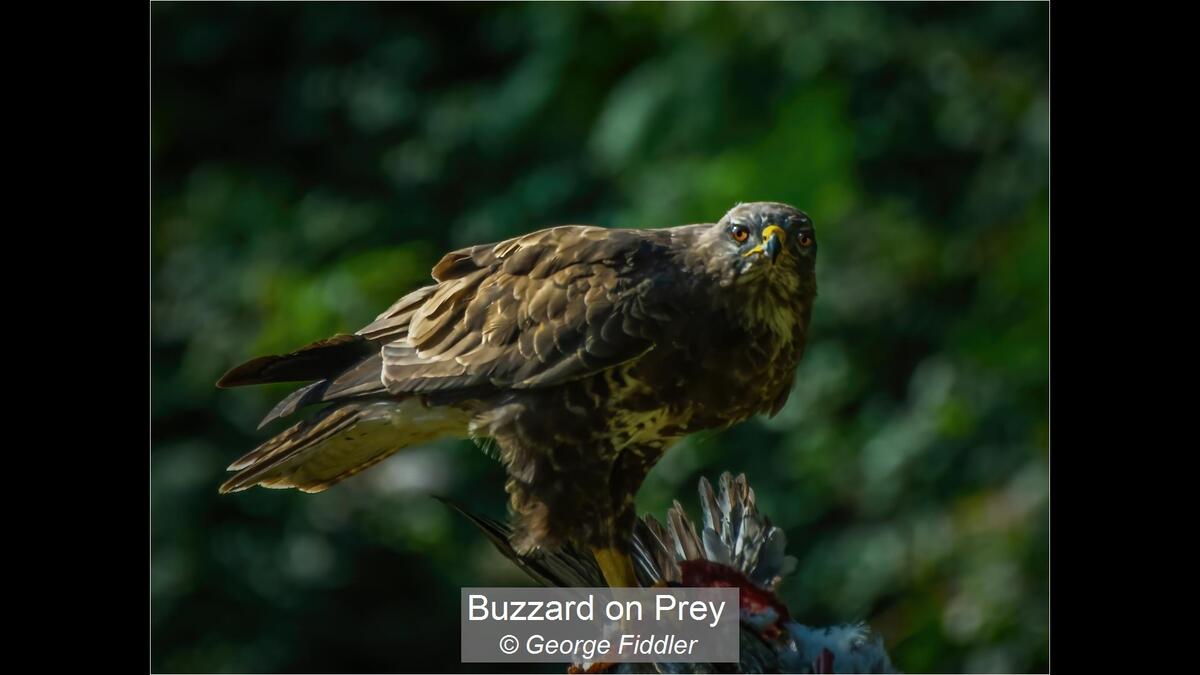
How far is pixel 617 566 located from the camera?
8.91 ft

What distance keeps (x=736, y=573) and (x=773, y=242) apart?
1.96 feet

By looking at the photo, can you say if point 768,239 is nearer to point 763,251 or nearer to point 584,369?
point 763,251

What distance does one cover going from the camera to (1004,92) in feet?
14.7

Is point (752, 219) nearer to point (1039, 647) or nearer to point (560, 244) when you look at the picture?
point (560, 244)

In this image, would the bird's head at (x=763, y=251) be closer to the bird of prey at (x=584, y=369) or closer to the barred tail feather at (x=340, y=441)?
the bird of prey at (x=584, y=369)

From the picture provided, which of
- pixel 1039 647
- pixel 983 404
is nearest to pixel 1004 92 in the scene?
pixel 983 404

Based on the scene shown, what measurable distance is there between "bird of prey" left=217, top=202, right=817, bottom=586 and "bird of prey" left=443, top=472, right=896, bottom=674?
0.08 m

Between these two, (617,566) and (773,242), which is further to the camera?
(617,566)

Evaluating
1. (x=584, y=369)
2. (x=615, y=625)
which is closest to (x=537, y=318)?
(x=584, y=369)

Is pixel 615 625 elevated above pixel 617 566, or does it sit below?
below

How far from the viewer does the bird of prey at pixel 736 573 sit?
2.64m

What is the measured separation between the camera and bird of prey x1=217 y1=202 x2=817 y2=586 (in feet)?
8.61

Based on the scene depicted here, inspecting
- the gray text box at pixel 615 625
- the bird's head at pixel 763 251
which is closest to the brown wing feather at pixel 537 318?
the bird's head at pixel 763 251

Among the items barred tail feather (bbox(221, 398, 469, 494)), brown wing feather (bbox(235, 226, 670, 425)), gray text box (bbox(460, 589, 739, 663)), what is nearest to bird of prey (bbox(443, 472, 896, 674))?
gray text box (bbox(460, 589, 739, 663))
